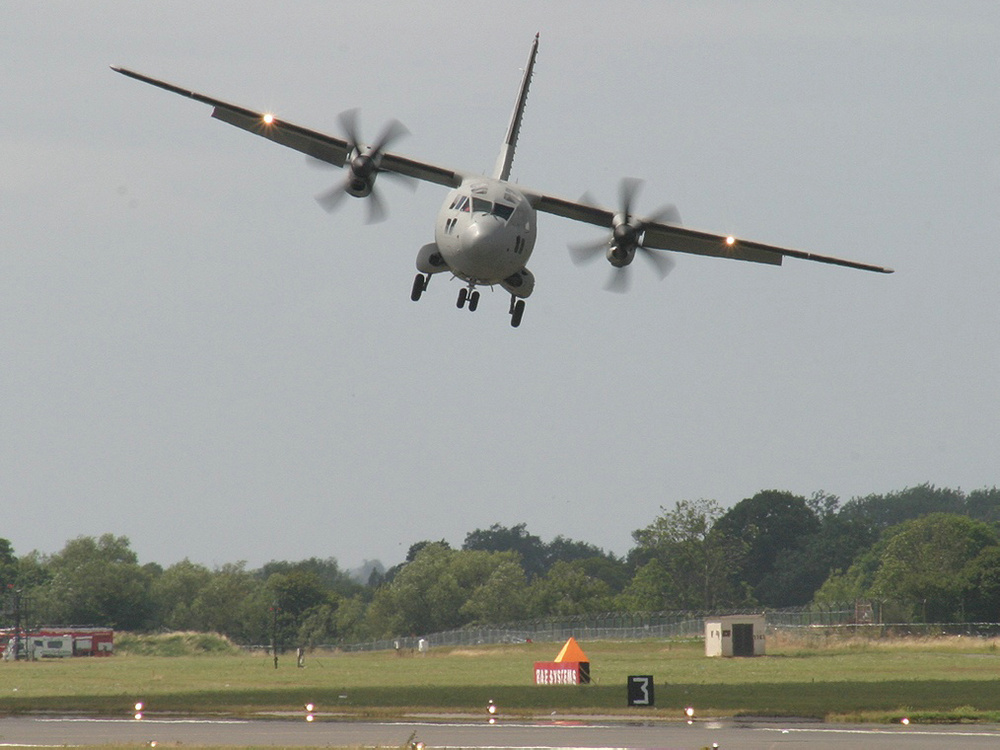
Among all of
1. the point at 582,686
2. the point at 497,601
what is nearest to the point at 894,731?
the point at 582,686

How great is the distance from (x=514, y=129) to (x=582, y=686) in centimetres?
2502

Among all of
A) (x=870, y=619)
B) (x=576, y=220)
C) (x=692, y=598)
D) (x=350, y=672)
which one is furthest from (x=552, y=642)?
(x=576, y=220)

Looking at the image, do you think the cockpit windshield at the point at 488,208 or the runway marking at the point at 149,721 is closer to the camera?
the cockpit windshield at the point at 488,208

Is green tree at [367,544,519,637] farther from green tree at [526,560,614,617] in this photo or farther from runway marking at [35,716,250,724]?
runway marking at [35,716,250,724]

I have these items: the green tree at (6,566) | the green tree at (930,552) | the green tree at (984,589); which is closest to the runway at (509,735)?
the green tree at (984,589)

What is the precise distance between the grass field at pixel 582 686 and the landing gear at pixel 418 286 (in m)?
14.7

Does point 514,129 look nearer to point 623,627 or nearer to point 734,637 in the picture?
point 734,637

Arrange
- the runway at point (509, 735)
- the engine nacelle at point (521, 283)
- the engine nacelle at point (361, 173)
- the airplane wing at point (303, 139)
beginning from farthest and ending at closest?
the engine nacelle at point (521, 283) < the airplane wing at point (303, 139) < the engine nacelle at point (361, 173) < the runway at point (509, 735)

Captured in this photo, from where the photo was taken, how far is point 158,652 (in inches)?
4643

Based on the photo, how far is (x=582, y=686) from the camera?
57375 millimetres

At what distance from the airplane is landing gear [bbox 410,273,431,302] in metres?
0.03

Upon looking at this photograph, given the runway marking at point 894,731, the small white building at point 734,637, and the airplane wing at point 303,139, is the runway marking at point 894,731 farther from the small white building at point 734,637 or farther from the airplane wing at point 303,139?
the small white building at point 734,637

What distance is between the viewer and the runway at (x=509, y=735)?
32.6m

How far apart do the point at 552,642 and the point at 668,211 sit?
72729 millimetres
